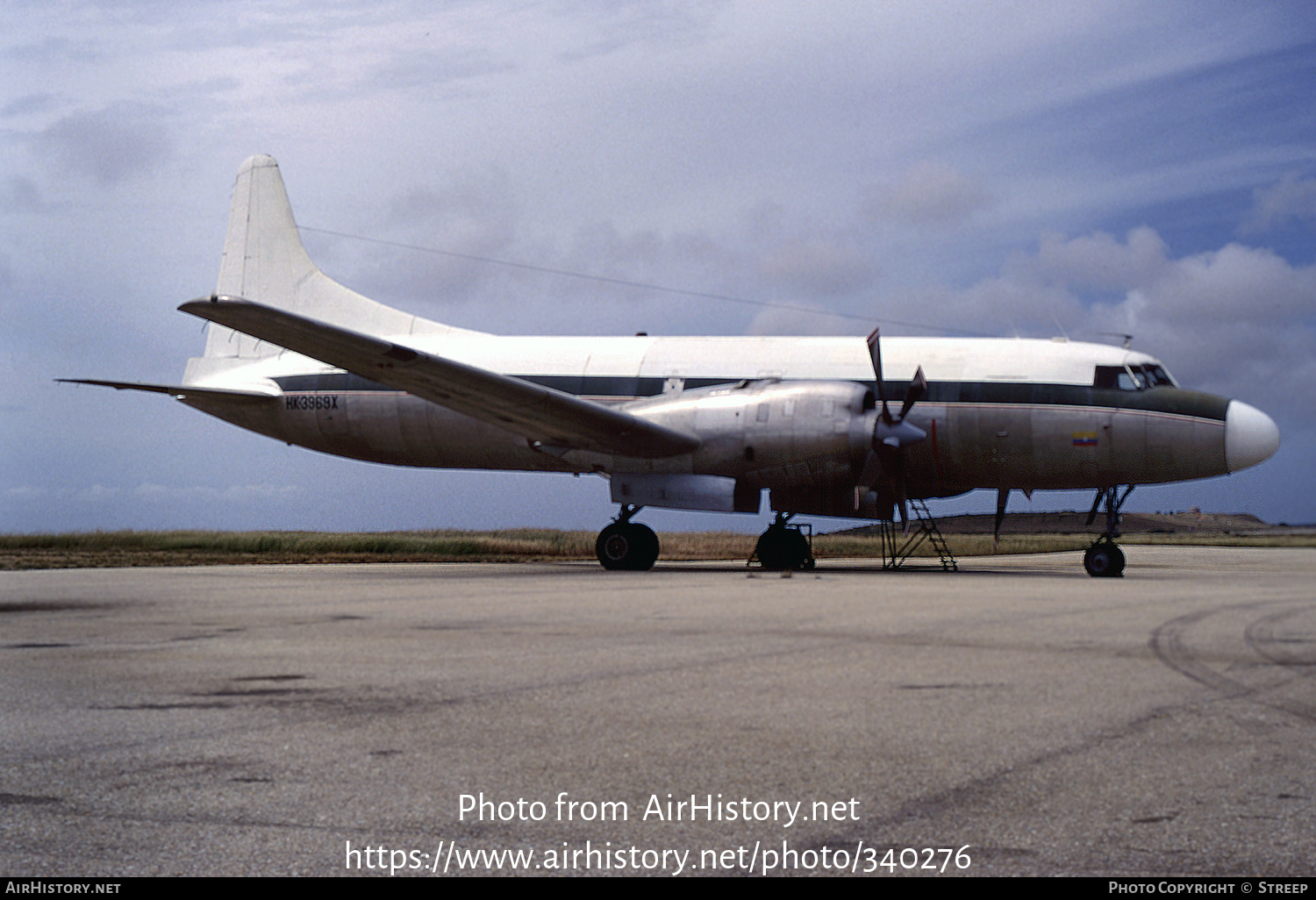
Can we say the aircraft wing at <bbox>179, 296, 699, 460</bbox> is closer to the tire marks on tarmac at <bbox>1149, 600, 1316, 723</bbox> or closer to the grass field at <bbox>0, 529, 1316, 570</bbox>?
the grass field at <bbox>0, 529, 1316, 570</bbox>

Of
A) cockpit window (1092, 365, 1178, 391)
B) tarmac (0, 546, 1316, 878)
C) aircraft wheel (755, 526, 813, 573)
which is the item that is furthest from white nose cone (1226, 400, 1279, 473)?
tarmac (0, 546, 1316, 878)

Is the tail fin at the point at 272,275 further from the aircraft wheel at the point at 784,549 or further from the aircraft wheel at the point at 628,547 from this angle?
the aircraft wheel at the point at 784,549

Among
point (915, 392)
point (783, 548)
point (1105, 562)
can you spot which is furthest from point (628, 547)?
point (1105, 562)

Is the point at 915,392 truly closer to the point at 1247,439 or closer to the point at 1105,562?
the point at 1105,562

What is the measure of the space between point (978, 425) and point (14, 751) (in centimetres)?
1857

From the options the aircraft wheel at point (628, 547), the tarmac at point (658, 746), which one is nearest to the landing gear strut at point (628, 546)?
the aircraft wheel at point (628, 547)

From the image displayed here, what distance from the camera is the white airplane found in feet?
65.0

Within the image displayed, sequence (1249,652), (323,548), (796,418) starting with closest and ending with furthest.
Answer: (1249,652), (796,418), (323,548)

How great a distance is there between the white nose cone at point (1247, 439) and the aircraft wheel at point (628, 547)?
441 inches

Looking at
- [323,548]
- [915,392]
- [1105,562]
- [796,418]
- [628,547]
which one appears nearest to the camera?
[1105,562]

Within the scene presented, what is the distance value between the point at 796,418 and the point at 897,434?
1.94m

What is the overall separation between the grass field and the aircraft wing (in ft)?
21.4

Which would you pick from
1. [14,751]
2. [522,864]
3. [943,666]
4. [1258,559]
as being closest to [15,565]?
[14,751]

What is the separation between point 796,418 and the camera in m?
20.0
